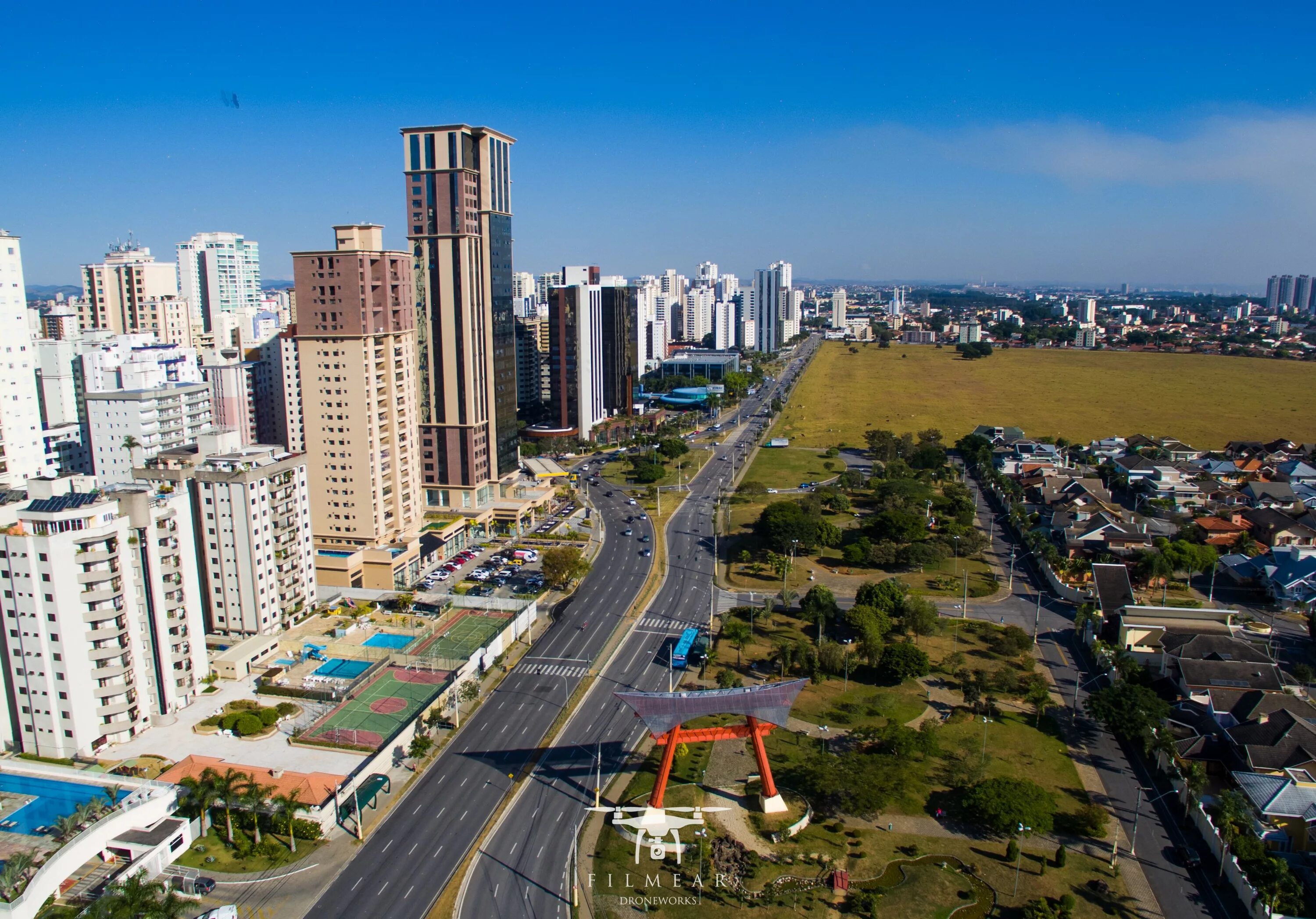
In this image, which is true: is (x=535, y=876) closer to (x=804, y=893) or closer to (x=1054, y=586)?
(x=804, y=893)

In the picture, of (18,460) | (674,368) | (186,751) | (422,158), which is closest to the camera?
(186,751)

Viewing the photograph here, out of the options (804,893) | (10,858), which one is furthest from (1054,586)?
(10,858)

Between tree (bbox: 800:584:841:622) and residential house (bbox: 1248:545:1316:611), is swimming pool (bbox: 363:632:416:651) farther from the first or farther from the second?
residential house (bbox: 1248:545:1316:611)

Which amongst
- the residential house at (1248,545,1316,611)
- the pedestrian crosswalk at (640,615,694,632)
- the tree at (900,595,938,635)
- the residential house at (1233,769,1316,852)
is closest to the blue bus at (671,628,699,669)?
the pedestrian crosswalk at (640,615,694,632)

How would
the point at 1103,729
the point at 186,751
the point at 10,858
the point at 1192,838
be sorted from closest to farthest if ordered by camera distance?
the point at 10,858 → the point at 1192,838 → the point at 186,751 → the point at 1103,729

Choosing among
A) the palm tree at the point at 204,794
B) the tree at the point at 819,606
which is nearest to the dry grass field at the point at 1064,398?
the tree at the point at 819,606

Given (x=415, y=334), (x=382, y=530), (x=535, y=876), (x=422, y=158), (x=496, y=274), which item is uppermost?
(x=422, y=158)
